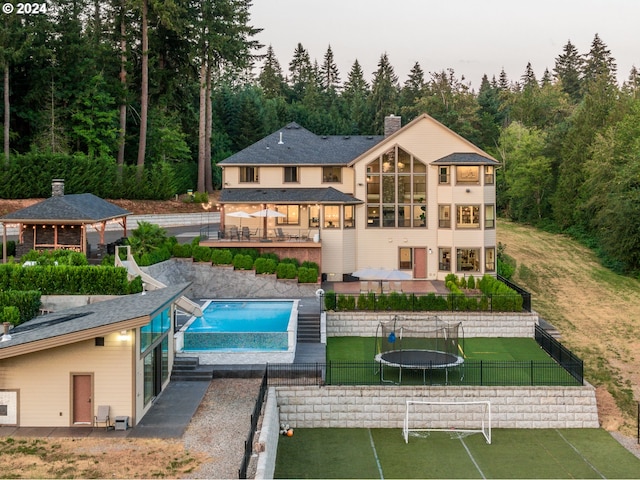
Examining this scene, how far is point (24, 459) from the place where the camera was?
1480 centimetres

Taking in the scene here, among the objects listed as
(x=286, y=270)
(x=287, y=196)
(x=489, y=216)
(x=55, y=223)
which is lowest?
(x=286, y=270)

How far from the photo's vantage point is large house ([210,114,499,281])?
37.6 m

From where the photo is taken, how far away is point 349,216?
3866 centimetres

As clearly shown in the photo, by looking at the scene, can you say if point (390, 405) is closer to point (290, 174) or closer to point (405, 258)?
point (405, 258)

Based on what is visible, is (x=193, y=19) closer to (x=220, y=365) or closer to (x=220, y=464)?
(x=220, y=365)

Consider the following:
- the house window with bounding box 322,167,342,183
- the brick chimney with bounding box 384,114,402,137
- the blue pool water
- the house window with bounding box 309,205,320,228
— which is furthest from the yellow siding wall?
the brick chimney with bounding box 384,114,402,137

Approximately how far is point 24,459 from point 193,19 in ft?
157

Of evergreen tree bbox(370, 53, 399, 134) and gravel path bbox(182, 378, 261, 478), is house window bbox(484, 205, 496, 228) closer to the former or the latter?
gravel path bbox(182, 378, 261, 478)

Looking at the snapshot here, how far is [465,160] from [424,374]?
1915 cm

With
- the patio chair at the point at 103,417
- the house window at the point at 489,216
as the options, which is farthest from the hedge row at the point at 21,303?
the house window at the point at 489,216

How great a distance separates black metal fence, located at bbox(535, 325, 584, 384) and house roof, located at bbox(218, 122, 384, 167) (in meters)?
17.0

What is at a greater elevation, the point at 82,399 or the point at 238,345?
the point at 238,345

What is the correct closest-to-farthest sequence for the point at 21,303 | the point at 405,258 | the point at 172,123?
the point at 21,303, the point at 405,258, the point at 172,123

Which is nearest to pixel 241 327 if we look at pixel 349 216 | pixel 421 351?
pixel 421 351
